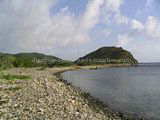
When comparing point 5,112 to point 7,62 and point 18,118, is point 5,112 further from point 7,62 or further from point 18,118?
point 7,62

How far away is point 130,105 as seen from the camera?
76.5ft

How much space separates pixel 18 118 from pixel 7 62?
34080 mm

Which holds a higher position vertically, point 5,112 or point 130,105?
point 5,112

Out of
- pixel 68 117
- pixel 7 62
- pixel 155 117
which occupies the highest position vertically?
pixel 7 62

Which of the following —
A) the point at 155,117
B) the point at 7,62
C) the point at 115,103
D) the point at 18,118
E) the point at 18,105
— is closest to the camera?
the point at 18,118

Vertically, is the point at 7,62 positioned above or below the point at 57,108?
above

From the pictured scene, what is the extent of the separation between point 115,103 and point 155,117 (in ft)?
21.9

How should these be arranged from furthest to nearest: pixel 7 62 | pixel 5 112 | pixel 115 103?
pixel 7 62 < pixel 115 103 < pixel 5 112

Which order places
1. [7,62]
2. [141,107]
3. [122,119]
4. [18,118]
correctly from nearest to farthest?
[18,118]
[122,119]
[141,107]
[7,62]

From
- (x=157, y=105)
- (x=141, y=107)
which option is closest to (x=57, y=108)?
(x=141, y=107)

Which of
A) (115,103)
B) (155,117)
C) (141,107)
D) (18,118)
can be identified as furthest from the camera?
(115,103)

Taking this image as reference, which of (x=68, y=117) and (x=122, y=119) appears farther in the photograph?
(x=122, y=119)

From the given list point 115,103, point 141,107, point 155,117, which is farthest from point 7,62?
point 155,117

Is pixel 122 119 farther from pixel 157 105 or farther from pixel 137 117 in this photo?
pixel 157 105
